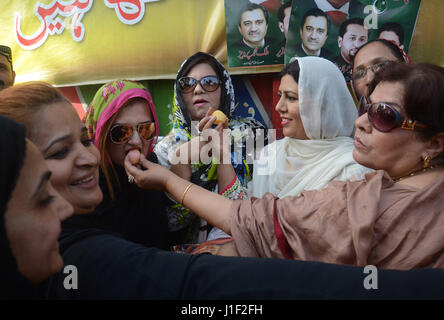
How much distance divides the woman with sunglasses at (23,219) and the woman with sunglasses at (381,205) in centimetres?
72

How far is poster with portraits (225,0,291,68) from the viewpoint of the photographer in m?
3.38

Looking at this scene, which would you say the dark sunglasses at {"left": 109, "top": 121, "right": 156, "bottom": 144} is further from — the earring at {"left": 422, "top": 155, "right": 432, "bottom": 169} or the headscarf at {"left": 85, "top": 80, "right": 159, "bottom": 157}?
the earring at {"left": 422, "top": 155, "right": 432, "bottom": 169}

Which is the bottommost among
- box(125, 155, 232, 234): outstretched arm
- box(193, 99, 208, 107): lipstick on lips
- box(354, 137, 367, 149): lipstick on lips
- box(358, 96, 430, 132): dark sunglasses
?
box(125, 155, 232, 234): outstretched arm

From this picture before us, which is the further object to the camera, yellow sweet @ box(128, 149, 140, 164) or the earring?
yellow sweet @ box(128, 149, 140, 164)

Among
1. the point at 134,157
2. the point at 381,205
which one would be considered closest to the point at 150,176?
the point at 134,157

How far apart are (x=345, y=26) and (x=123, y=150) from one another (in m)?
2.70

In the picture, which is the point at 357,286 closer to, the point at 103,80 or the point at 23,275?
the point at 23,275

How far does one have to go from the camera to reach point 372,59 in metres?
2.68

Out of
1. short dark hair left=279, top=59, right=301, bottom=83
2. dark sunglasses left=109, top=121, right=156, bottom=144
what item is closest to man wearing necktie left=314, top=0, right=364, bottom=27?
short dark hair left=279, top=59, right=301, bottom=83

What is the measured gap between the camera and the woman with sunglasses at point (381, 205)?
39.8 inches

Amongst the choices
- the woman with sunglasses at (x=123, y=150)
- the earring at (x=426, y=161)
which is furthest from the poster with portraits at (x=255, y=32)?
the earring at (x=426, y=161)

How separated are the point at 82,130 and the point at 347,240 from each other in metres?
1.11

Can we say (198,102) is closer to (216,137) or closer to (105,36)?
(216,137)

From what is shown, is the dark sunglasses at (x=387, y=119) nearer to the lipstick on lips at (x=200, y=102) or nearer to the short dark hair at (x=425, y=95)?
the short dark hair at (x=425, y=95)
